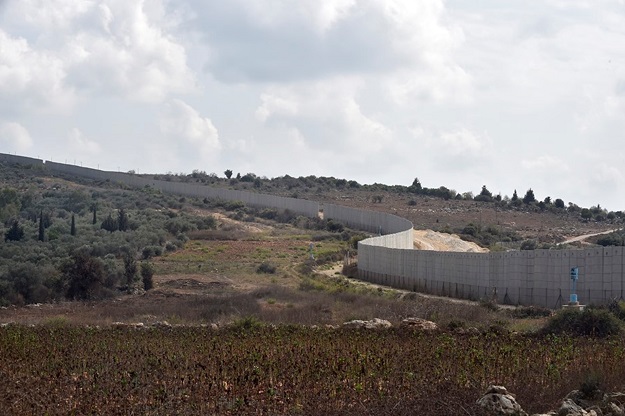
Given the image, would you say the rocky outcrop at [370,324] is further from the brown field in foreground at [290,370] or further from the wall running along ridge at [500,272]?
the wall running along ridge at [500,272]

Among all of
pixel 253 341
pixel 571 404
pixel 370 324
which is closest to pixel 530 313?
pixel 370 324

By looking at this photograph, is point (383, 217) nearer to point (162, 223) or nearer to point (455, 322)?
point (162, 223)

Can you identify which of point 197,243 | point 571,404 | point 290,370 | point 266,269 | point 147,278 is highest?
point 197,243

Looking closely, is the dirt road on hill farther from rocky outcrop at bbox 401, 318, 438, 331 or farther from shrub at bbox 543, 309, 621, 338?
shrub at bbox 543, 309, 621, 338

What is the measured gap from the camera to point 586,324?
84.9ft

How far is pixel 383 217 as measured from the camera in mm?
78125

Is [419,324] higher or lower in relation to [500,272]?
lower

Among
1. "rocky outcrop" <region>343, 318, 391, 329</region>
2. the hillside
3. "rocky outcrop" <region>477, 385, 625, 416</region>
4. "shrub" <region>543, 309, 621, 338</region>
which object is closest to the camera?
"rocky outcrop" <region>477, 385, 625, 416</region>

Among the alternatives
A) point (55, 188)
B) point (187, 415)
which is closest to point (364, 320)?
point (187, 415)

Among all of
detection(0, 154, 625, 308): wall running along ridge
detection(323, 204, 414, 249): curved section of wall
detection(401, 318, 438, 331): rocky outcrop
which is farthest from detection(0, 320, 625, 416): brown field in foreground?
detection(323, 204, 414, 249): curved section of wall

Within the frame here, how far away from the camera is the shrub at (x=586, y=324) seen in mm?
25531

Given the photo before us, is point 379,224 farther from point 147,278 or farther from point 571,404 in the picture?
point 571,404

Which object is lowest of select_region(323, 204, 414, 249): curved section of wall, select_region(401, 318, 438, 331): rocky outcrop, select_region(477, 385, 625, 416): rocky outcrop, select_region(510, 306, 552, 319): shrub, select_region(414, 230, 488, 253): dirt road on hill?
select_region(510, 306, 552, 319): shrub

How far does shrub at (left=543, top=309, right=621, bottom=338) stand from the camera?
25.5m
